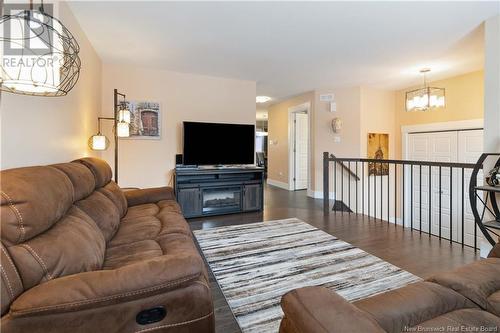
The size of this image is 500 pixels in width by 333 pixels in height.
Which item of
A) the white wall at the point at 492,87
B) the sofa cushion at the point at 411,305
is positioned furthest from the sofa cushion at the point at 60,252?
the white wall at the point at 492,87

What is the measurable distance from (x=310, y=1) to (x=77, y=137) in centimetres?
275

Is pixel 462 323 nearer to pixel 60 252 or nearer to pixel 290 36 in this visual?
pixel 60 252

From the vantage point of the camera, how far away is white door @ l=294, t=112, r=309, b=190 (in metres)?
6.77

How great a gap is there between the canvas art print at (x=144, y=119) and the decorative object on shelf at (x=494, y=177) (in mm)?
4315

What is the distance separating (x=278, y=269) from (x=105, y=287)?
159cm

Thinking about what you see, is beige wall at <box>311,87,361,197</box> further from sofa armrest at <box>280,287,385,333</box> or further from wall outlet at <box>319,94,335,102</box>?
sofa armrest at <box>280,287,385,333</box>

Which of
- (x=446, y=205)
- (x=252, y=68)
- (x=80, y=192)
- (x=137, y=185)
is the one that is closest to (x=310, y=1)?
(x=252, y=68)

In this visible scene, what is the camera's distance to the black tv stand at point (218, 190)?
13.1 ft

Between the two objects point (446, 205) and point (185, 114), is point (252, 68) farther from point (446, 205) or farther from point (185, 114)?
point (446, 205)

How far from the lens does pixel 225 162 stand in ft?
14.6

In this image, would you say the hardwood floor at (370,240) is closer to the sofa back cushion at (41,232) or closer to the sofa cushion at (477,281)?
the sofa back cushion at (41,232)

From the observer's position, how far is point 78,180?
1.78 meters

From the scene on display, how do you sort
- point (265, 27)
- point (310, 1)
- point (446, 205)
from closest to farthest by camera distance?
point (310, 1), point (265, 27), point (446, 205)

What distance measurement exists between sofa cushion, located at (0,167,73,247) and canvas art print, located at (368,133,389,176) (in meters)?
5.62
